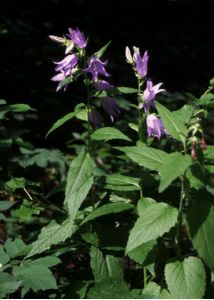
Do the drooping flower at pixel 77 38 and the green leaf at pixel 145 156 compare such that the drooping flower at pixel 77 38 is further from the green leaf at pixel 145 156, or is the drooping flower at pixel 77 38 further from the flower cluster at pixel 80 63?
the green leaf at pixel 145 156

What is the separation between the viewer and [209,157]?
6.17 feet

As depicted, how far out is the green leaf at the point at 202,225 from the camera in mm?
1751

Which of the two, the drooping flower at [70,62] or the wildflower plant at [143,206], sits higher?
the drooping flower at [70,62]

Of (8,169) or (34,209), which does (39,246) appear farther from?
(8,169)

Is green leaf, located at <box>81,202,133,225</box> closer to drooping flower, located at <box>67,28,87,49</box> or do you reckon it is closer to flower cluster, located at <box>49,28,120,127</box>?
flower cluster, located at <box>49,28,120,127</box>

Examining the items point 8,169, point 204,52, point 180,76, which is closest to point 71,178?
point 8,169

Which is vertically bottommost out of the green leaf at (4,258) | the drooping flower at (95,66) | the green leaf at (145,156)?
the green leaf at (4,258)

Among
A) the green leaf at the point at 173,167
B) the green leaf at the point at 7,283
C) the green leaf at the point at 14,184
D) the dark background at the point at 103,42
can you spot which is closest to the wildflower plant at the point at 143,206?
the green leaf at the point at 173,167

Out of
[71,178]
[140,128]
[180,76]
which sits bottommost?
[180,76]

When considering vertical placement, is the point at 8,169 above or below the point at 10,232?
above

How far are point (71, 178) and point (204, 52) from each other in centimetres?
975

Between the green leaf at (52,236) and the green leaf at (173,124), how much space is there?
638 millimetres

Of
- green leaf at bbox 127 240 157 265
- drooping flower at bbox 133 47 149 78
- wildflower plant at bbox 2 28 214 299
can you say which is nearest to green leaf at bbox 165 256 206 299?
wildflower plant at bbox 2 28 214 299

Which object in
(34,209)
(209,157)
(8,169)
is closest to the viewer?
(209,157)
